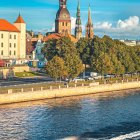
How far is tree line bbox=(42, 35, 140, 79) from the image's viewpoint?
362ft

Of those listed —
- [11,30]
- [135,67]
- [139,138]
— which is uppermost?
[11,30]

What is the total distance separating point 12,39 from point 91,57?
33.7 metres

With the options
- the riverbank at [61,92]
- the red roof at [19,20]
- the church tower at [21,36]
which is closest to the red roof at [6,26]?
the church tower at [21,36]

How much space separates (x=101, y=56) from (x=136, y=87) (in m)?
12.8

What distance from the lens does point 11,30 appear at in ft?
513

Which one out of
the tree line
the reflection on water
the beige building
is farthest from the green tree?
the beige building

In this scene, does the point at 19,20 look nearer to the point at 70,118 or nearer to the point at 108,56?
the point at 108,56

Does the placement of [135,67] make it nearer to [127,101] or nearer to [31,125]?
[127,101]

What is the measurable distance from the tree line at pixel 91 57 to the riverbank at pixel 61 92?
18.7ft

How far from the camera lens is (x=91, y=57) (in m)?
138

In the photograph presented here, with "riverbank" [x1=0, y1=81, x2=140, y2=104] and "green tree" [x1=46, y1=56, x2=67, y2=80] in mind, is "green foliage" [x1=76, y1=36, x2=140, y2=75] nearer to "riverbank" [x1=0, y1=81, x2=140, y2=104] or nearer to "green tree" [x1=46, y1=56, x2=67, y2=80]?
"riverbank" [x1=0, y1=81, x2=140, y2=104]

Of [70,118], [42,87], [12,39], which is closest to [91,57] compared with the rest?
[12,39]

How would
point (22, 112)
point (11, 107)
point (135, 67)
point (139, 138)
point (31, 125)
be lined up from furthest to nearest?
point (135, 67) → point (11, 107) → point (22, 112) → point (31, 125) → point (139, 138)

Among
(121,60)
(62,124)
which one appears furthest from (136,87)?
(62,124)
